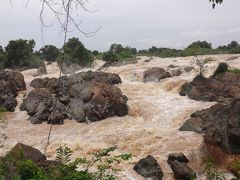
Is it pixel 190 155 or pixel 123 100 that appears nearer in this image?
pixel 190 155

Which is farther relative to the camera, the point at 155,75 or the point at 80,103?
the point at 155,75

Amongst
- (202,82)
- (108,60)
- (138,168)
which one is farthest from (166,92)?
(108,60)

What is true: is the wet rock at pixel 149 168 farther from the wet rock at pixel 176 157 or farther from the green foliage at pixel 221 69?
the green foliage at pixel 221 69

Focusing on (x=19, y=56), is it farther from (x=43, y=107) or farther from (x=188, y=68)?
(x=43, y=107)

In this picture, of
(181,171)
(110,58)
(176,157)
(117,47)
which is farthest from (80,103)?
(117,47)

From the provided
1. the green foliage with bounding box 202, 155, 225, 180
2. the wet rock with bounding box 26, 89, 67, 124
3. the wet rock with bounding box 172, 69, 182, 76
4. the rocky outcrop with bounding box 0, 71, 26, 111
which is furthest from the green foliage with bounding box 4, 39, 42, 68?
the green foliage with bounding box 202, 155, 225, 180

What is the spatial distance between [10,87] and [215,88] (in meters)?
8.46

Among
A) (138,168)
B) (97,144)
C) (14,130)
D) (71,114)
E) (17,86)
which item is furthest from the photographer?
(17,86)

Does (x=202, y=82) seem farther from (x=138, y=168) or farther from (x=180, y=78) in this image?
(x=138, y=168)

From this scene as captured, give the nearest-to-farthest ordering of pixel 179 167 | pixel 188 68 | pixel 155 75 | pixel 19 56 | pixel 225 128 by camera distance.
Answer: pixel 179 167
pixel 225 128
pixel 155 75
pixel 188 68
pixel 19 56

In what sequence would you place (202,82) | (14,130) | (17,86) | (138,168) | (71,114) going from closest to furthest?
(138,168) < (14,130) < (71,114) < (202,82) < (17,86)

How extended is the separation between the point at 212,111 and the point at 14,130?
6.67 m

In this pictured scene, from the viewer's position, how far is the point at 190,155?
1378 cm

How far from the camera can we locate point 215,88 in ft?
62.8
